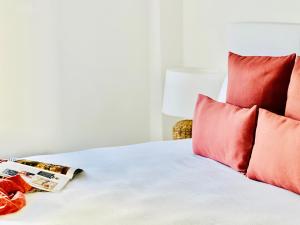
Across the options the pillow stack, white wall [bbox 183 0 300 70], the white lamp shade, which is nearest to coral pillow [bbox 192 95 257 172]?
the pillow stack

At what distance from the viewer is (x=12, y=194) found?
1.80 metres

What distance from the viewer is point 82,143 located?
11.7ft

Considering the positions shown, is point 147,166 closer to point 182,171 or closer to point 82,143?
point 182,171

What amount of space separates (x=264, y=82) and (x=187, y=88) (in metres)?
1.00

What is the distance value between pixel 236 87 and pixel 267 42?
0.51 meters

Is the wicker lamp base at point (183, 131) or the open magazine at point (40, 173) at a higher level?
the open magazine at point (40, 173)

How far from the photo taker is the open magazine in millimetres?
1916

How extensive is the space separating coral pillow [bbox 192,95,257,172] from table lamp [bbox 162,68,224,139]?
645mm

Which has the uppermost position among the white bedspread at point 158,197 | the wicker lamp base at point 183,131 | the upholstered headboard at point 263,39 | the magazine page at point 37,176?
the upholstered headboard at point 263,39

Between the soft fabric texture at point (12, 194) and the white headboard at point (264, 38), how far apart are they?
55.7 inches

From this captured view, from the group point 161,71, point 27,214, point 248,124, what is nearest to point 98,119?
point 161,71

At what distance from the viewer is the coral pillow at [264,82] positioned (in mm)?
2107

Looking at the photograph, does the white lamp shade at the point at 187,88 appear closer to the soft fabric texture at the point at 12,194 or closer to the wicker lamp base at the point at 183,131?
the wicker lamp base at the point at 183,131

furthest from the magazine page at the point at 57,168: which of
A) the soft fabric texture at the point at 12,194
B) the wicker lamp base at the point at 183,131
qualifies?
the wicker lamp base at the point at 183,131
